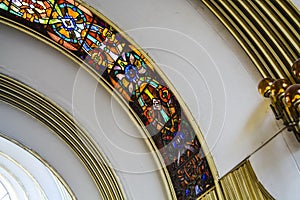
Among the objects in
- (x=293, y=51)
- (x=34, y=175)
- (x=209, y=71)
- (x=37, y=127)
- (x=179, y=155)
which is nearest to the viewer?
(x=293, y=51)

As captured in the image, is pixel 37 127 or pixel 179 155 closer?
pixel 179 155

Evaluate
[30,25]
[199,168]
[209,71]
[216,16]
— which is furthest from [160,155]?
[30,25]

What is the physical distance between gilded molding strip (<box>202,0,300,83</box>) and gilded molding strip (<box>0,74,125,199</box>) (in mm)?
2945

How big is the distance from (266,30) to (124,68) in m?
2.30

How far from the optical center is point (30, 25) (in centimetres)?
Answer: 462

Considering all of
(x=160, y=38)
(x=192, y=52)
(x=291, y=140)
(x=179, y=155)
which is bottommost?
(x=291, y=140)

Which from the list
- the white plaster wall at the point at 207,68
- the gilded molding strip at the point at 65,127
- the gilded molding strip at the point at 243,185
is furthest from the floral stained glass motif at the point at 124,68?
the gilded molding strip at the point at 65,127

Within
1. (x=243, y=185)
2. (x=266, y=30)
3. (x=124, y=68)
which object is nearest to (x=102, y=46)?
(x=124, y=68)

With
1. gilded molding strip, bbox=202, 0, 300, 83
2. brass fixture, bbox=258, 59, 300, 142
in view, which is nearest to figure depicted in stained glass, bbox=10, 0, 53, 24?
gilded molding strip, bbox=202, 0, 300, 83

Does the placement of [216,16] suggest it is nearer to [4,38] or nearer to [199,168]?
[199,168]

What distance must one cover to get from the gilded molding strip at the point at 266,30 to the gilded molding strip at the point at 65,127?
9.66 ft

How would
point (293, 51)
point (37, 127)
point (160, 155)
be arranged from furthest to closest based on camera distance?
point (37, 127) → point (160, 155) → point (293, 51)

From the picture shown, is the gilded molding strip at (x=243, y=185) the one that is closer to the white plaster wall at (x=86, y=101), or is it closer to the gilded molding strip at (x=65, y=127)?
the white plaster wall at (x=86, y=101)

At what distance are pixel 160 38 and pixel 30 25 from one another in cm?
188
